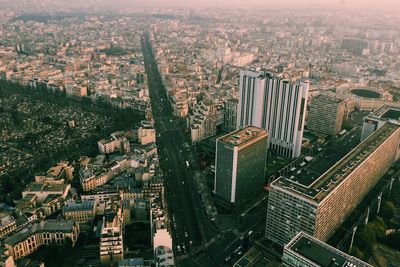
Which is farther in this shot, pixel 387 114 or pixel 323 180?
pixel 387 114

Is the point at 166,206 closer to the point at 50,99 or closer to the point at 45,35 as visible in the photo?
the point at 50,99

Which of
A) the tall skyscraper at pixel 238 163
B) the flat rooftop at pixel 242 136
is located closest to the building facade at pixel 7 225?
the tall skyscraper at pixel 238 163

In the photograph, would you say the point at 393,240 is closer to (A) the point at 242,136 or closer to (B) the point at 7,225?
(A) the point at 242,136

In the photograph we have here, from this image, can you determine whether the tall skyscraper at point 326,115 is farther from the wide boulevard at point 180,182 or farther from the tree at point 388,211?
the wide boulevard at point 180,182

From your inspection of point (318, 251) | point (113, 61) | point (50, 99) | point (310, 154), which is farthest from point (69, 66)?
point (318, 251)

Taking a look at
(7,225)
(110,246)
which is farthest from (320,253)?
(7,225)
